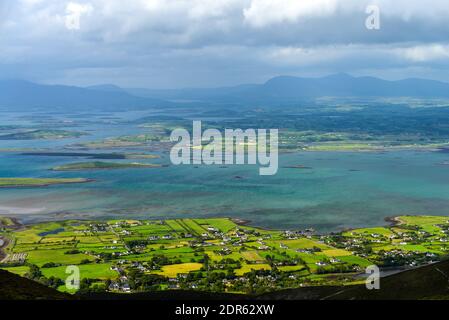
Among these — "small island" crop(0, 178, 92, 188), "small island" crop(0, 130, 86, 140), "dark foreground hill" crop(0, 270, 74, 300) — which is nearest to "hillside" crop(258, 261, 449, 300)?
"dark foreground hill" crop(0, 270, 74, 300)

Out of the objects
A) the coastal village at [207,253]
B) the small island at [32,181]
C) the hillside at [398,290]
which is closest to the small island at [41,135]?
the small island at [32,181]

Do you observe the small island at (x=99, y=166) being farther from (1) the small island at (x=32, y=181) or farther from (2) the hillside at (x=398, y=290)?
(2) the hillside at (x=398, y=290)

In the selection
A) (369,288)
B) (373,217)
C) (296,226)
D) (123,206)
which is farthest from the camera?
(123,206)

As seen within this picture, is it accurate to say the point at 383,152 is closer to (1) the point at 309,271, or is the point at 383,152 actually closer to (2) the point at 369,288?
(1) the point at 309,271

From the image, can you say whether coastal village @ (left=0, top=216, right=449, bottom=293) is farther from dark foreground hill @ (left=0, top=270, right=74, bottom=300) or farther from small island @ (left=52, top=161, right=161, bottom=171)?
small island @ (left=52, top=161, right=161, bottom=171)
